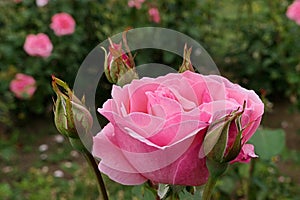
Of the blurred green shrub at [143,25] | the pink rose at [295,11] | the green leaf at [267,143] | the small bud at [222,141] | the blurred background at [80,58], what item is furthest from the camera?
the blurred green shrub at [143,25]

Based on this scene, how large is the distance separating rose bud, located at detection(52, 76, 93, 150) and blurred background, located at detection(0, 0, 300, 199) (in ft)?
5.52

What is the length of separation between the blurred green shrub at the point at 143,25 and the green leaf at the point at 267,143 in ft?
3.79

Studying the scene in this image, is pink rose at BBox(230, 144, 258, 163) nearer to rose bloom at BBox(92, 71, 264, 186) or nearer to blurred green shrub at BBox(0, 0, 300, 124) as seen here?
rose bloom at BBox(92, 71, 264, 186)

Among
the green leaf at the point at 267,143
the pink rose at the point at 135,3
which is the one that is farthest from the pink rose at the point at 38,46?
the green leaf at the point at 267,143

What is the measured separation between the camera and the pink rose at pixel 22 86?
8.48 feet

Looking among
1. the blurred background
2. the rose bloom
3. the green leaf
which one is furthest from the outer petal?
the blurred background

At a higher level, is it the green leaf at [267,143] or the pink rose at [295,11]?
the green leaf at [267,143]

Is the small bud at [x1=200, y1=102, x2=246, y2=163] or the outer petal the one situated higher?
the small bud at [x1=200, y1=102, x2=246, y2=163]

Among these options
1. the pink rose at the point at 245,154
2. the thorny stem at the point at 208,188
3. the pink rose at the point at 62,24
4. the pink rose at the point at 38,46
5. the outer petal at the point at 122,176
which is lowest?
the pink rose at the point at 38,46

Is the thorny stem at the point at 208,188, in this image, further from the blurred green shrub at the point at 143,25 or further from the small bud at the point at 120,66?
the blurred green shrub at the point at 143,25

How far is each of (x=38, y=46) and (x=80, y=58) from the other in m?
0.38

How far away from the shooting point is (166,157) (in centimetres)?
48

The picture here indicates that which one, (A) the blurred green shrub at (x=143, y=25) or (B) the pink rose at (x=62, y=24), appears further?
(A) the blurred green shrub at (x=143, y=25)

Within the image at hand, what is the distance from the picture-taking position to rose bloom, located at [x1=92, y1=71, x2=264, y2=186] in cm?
Answer: 47
